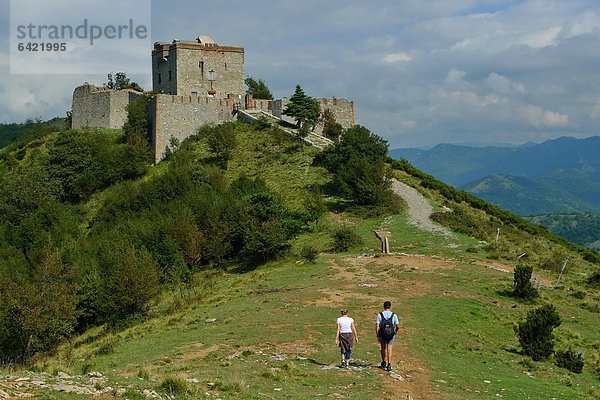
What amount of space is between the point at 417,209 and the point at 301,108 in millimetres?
19355

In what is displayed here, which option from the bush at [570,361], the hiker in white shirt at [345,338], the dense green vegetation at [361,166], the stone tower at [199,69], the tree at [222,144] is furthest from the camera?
the stone tower at [199,69]

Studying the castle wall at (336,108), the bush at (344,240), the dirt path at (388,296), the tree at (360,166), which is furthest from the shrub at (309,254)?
the castle wall at (336,108)

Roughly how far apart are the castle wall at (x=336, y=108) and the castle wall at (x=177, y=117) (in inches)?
226

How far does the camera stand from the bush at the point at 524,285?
23.4 m

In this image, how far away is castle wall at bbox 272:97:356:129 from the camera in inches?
2363

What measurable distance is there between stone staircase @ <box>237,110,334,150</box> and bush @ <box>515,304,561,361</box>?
35910 millimetres

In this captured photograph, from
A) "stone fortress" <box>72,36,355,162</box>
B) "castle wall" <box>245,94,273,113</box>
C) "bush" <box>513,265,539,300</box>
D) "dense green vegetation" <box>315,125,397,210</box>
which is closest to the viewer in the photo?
"bush" <box>513,265,539,300</box>

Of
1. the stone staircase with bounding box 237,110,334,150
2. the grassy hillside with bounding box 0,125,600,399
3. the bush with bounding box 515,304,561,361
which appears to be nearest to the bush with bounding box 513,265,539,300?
the grassy hillside with bounding box 0,125,600,399

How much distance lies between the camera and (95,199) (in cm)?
5216

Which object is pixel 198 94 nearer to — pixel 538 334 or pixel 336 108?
pixel 336 108

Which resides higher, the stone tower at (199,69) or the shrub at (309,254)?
the stone tower at (199,69)

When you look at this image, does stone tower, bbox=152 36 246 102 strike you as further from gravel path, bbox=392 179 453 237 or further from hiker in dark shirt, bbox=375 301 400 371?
hiker in dark shirt, bbox=375 301 400 371

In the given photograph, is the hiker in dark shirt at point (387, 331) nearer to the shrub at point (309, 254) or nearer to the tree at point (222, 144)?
the shrub at point (309, 254)

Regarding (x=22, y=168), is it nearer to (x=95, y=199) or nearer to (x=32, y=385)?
(x=95, y=199)
